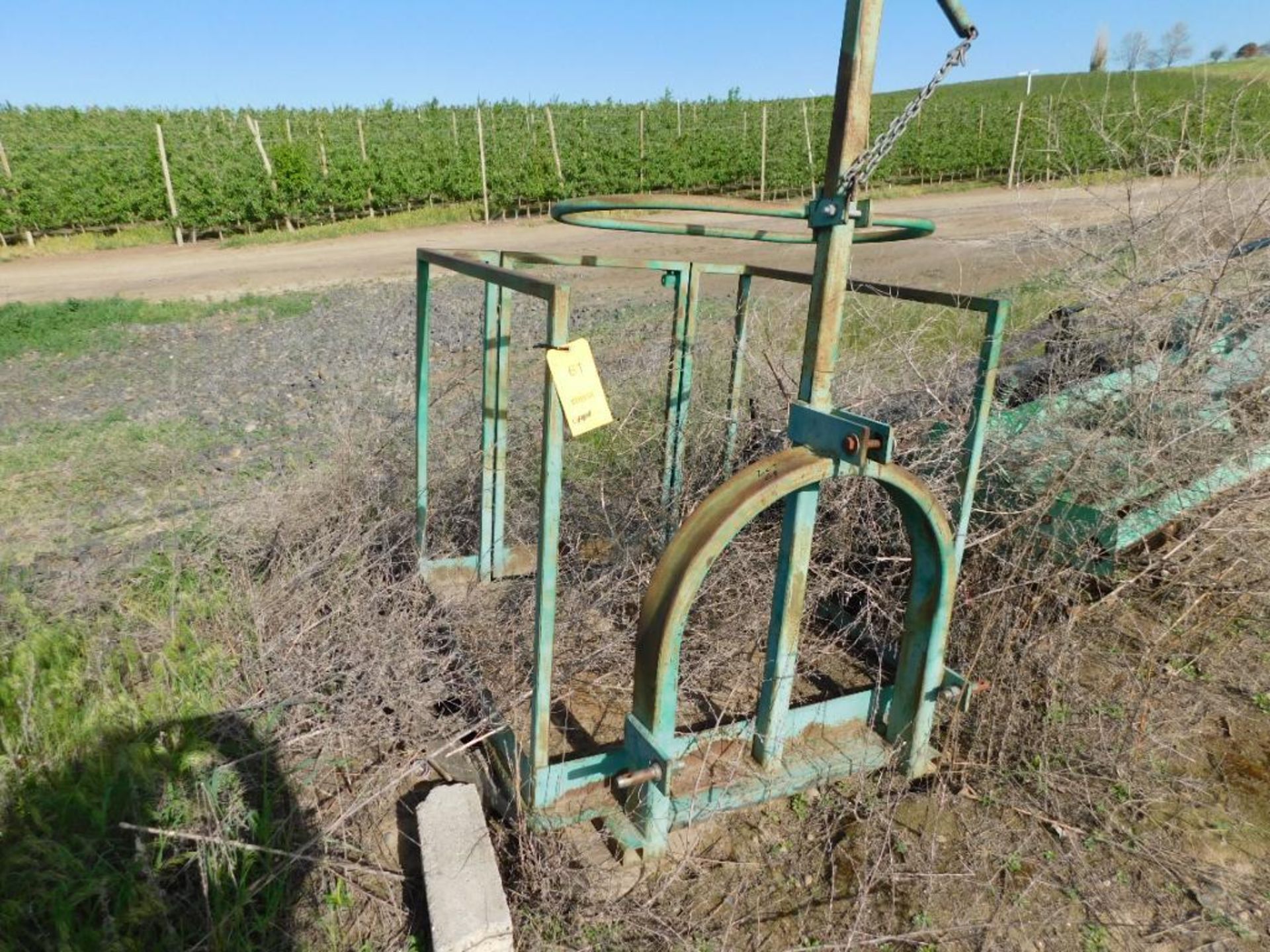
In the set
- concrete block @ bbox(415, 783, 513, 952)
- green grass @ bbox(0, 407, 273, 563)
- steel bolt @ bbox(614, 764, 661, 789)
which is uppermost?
steel bolt @ bbox(614, 764, 661, 789)

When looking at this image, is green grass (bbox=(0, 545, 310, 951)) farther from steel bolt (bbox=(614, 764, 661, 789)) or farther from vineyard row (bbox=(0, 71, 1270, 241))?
vineyard row (bbox=(0, 71, 1270, 241))

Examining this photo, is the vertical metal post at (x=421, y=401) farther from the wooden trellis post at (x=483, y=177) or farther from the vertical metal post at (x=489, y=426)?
the wooden trellis post at (x=483, y=177)

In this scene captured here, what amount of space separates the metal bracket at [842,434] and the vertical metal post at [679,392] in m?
1.02

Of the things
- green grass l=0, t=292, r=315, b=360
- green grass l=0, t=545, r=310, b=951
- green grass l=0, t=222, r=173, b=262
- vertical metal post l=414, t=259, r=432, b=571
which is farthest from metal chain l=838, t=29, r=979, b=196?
green grass l=0, t=222, r=173, b=262

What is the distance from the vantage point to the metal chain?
66.6 inches

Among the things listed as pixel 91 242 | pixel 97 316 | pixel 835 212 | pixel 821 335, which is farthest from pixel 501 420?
pixel 91 242

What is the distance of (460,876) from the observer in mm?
1884

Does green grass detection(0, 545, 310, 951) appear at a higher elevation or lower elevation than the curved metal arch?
lower

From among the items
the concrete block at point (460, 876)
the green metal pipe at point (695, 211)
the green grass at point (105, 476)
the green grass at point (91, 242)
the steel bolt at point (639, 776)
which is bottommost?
the green grass at point (91, 242)

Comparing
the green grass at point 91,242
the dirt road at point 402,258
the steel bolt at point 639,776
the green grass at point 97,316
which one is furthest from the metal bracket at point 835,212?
the green grass at point 91,242

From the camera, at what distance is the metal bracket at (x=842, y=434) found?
70.0 inches

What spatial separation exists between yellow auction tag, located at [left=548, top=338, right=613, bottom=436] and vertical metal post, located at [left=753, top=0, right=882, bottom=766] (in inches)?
18.8

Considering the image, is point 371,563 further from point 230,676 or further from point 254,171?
point 254,171

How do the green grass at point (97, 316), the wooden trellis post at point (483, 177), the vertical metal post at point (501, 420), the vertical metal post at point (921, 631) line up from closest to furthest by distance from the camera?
the vertical metal post at point (921, 631)
the vertical metal post at point (501, 420)
the green grass at point (97, 316)
the wooden trellis post at point (483, 177)
